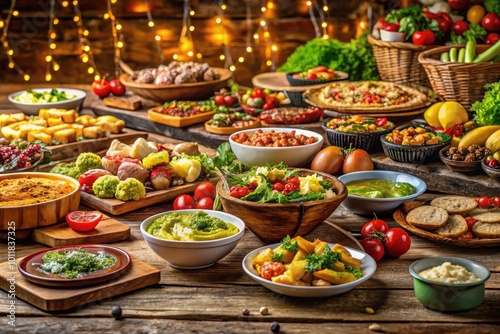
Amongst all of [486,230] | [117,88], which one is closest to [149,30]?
[117,88]

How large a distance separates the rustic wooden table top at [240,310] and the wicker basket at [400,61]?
2.64m

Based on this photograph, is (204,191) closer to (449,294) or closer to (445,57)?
(449,294)

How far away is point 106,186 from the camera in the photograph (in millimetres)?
4148

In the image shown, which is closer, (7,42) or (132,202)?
(132,202)

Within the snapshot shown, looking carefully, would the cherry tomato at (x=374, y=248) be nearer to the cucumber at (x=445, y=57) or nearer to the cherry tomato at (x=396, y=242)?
the cherry tomato at (x=396, y=242)

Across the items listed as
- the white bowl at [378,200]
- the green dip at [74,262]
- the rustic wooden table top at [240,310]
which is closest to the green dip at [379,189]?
the white bowl at [378,200]

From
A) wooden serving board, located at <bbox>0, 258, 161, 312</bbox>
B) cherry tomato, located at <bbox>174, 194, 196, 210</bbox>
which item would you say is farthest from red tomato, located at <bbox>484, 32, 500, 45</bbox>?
wooden serving board, located at <bbox>0, 258, 161, 312</bbox>

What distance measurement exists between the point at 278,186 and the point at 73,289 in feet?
3.42

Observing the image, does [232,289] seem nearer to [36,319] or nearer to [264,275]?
[264,275]

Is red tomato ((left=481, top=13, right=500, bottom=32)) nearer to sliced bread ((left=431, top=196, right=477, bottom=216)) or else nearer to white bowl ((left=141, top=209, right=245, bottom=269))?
sliced bread ((left=431, top=196, right=477, bottom=216))

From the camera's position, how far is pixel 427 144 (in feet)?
14.9

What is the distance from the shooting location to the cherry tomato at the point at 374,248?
348cm

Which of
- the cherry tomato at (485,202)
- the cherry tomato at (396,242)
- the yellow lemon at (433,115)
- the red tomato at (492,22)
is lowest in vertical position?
the cherry tomato at (396,242)

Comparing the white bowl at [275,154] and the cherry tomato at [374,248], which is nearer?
the cherry tomato at [374,248]
